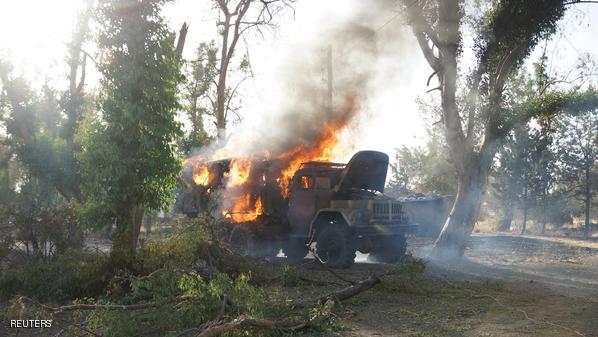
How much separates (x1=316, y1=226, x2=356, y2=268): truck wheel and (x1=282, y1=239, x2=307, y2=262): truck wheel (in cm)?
107

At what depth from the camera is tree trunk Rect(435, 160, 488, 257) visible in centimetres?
1492

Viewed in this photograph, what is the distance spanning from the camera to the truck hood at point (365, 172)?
498 inches

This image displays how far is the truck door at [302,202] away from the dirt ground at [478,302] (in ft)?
5.19

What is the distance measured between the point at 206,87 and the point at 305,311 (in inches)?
1009

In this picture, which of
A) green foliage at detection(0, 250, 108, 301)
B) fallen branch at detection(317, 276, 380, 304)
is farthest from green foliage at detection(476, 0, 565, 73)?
green foliage at detection(0, 250, 108, 301)

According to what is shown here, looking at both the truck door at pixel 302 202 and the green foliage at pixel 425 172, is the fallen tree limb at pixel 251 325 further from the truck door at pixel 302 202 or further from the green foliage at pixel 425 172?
the green foliage at pixel 425 172

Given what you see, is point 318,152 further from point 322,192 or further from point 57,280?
point 57,280

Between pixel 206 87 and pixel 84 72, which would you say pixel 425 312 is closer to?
pixel 84 72

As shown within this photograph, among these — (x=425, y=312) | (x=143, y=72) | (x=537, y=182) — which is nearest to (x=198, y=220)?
(x=143, y=72)

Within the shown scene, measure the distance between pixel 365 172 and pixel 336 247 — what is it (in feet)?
7.63

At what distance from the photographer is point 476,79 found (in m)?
15.2

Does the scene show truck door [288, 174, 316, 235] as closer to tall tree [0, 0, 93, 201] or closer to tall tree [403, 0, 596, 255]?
tall tree [403, 0, 596, 255]

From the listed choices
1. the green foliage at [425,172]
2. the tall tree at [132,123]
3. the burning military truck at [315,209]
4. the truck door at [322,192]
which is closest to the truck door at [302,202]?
the burning military truck at [315,209]

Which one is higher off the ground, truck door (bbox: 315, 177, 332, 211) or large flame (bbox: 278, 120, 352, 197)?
large flame (bbox: 278, 120, 352, 197)
